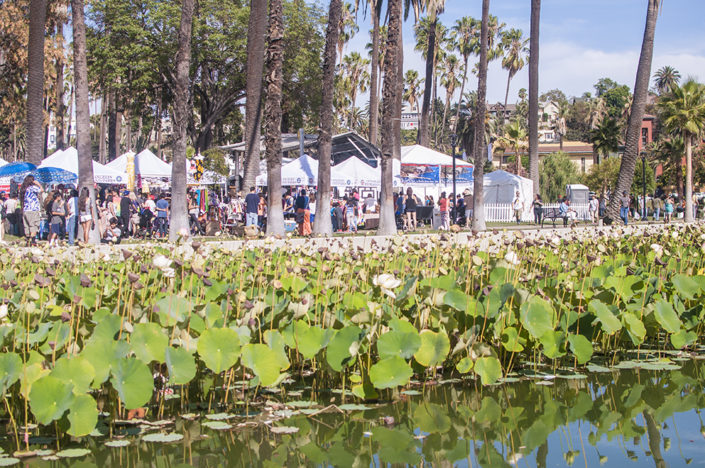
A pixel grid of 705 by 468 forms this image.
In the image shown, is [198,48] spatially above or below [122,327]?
above

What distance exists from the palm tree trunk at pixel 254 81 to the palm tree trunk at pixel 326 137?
3431 millimetres

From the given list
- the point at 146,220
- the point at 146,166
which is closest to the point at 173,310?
the point at 146,220

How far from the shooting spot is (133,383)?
378cm

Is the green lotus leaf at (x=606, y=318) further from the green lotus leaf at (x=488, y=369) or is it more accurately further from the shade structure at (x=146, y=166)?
the shade structure at (x=146, y=166)

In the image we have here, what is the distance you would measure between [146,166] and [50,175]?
146 inches

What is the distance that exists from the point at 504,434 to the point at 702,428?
3.51 ft

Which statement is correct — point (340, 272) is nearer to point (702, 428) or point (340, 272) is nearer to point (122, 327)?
point (122, 327)

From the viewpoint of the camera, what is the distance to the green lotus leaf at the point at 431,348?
15.0ft

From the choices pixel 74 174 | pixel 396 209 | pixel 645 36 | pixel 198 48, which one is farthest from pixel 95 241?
pixel 198 48

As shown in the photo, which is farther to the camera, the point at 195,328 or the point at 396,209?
the point at 396,209

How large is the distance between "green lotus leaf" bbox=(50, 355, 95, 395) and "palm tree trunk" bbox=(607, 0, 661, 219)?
91.8 ft

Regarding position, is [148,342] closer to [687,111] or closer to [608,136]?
[687,111]

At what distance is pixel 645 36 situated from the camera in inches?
1153

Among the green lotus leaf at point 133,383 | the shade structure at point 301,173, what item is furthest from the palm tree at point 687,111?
the green lotus leaf at point 133,383
